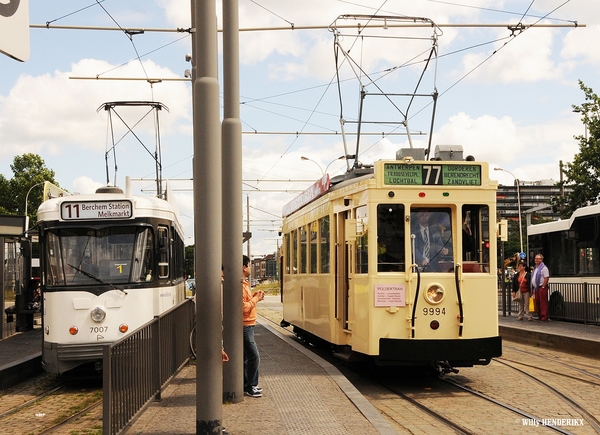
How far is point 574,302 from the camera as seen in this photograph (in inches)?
844

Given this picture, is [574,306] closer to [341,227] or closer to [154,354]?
[341,227]

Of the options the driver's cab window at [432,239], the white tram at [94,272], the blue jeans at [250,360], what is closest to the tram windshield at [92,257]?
the white tram at [94,272]

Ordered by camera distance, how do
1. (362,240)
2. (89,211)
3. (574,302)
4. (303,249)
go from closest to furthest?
(362,240), (89,211), (303,249), (574,302)

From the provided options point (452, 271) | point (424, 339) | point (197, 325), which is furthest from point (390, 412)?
point (197, 325)

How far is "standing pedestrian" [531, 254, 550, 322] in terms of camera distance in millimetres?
21938

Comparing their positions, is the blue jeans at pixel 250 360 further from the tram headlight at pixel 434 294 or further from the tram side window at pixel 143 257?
the tram side window at pixel 143 257

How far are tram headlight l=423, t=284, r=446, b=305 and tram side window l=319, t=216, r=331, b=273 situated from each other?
9.55ft

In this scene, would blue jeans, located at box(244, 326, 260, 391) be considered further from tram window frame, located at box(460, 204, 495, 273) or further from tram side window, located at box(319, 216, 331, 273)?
tram side window, located at box(319, 216, 331, 273)

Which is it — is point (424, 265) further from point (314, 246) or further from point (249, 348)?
point (314, 246)

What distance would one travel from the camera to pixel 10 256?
67.7ft

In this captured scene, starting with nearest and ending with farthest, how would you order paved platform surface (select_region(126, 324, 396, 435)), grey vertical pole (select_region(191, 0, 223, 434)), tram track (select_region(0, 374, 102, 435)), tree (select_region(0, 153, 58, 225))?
grey vertical pole (select_region(191, 0, 223, 434))
paved platform surface (select_region(126, 324, 396, 435))
tram track (select_region(0, 374, 102, 435))
tree (select_region(0, 153, 58, 225))

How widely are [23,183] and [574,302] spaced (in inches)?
2182

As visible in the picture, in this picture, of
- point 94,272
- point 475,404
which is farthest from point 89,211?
point 475,404

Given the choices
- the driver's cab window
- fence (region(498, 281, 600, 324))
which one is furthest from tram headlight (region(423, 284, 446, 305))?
fence (region(498, 281, 600, 324))
